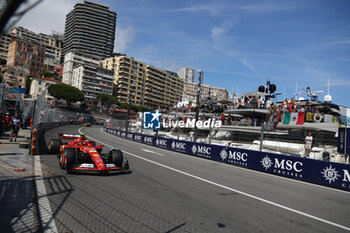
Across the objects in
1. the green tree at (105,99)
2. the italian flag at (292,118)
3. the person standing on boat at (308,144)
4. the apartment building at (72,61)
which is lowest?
the person standing on boat at (308,144)

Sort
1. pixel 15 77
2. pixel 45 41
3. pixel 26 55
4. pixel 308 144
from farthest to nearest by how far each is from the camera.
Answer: pixel 45 41 → pixel 26 55 → pixel 15 77 → pixel 308 144

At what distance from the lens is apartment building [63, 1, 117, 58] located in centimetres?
14412

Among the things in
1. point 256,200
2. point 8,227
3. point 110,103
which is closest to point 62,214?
point 8,227

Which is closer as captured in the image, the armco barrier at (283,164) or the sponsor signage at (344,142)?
the armco barrier at (283,164)

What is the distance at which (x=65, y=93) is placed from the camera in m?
83.8

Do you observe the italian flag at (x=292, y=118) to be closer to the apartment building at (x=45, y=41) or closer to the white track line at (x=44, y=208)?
the white track line at (x=44, y=208)

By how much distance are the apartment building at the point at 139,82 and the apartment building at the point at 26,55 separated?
29352 mm

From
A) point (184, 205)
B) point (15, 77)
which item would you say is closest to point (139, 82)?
point (15, 77)

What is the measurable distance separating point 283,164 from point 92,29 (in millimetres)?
153921

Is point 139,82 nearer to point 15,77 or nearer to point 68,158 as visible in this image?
point 15,77

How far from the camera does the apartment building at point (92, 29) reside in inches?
5674

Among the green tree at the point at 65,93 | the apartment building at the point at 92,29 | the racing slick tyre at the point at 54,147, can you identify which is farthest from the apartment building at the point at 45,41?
the racing slick tyre at the point at 54,147

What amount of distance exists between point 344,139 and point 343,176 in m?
1.76

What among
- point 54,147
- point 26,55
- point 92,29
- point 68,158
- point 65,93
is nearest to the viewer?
point 68,158
